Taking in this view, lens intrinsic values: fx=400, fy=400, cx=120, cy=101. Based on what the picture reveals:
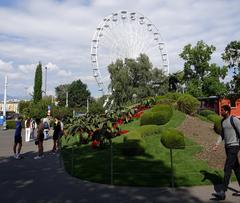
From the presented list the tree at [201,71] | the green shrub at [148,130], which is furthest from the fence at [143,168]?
the tree at [201,71]

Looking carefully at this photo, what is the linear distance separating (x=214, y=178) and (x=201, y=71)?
33.2 metres

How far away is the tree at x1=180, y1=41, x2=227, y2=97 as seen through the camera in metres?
41.3

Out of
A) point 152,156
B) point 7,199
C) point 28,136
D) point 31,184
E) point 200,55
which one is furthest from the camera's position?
point 200,55

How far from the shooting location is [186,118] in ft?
69.5

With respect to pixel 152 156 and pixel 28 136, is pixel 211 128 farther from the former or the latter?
pixel 28 136

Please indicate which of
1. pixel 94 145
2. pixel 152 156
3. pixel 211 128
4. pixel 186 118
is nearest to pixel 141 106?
pixel 186 118

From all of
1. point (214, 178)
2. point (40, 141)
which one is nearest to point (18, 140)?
point (40, 141)

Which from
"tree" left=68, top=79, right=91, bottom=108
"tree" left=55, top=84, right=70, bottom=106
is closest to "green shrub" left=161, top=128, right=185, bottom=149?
"tree" left=55, top=84, right=70, bottom=106

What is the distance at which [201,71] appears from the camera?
42250mm

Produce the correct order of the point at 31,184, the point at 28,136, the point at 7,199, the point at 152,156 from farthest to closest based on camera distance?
the point at 28,136, the point at 152,156, the point at 31,184, the point at 7,199

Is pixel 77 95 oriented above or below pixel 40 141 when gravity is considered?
above

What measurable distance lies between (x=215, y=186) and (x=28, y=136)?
18093mm

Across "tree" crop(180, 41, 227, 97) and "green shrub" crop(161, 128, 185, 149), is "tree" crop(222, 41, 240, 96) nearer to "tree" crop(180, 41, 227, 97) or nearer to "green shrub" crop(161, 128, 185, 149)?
"green shrub" crop(161, 128, 185, 149)

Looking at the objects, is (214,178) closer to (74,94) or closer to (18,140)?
(18,140)
